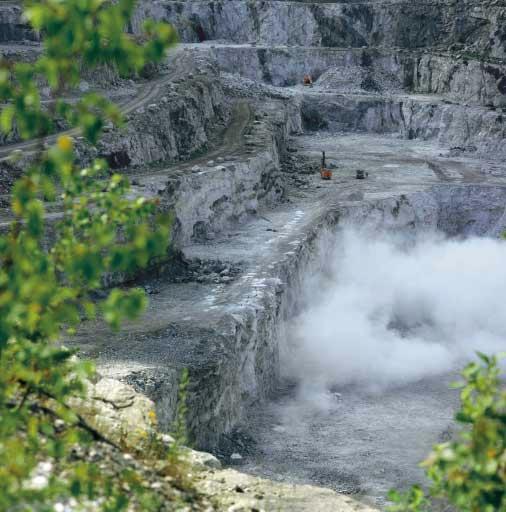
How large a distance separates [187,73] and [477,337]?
23537 millimetres

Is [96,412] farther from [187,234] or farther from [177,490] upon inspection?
[187,234]

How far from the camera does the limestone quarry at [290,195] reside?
70.4 feet

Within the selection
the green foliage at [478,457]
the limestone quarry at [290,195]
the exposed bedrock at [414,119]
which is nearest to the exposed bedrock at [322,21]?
the limestone quarry at [290,195]

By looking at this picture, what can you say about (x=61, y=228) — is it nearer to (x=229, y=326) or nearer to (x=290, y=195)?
(x=229, y=326)

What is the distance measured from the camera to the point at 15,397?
868 cm

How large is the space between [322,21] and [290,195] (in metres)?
32.9

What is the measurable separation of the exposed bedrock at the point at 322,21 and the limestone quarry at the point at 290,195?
0.44 ft

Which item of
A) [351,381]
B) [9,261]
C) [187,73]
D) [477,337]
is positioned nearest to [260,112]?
[187,73]

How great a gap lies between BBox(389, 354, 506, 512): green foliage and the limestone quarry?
5020mm

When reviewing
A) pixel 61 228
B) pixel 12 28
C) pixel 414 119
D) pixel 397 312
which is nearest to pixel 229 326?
pixel 397 312

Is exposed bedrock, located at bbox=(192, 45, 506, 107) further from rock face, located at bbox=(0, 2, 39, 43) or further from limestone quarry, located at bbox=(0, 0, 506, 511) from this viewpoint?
rock face, located at bbox=(0, 2, 39, 43)

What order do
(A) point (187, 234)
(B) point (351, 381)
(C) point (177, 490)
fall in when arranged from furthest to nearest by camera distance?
(A) point (187, 234) < (B) point (351, 381) < (C) point (177, 490)

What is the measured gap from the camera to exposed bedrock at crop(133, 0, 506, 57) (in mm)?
64500

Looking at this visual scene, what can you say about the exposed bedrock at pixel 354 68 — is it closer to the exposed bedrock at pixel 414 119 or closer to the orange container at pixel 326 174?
the exposed bedrock at pixel 414 119
